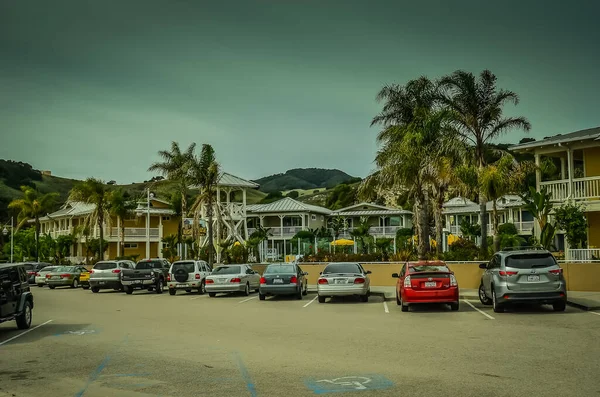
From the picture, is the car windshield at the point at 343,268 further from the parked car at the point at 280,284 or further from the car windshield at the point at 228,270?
the car windshield at the point at 228,270

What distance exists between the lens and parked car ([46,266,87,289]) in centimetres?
3922

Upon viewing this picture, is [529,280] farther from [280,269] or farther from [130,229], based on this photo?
[130,229]

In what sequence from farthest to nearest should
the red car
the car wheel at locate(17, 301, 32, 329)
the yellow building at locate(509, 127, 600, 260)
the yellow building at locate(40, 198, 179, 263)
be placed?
the yellow building at locate(40, 198, 179, 263), the yellow building at locate(509, 127, 600, 260), the red car, the car wheel at locate(17, 301, 32, 329)

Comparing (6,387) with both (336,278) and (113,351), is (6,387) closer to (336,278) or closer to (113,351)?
(113,351)

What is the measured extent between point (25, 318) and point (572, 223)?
21.3m

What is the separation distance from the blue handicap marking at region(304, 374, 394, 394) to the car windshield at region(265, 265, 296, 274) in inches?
654

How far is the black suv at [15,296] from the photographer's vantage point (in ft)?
49.0

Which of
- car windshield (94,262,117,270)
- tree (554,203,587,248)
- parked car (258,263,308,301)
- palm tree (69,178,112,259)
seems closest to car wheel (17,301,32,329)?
parked car (258,263,308,301)

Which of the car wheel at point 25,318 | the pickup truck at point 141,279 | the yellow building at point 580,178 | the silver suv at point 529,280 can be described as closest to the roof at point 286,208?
the pickup truck at point 141,279

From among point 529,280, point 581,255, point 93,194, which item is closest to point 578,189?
point 581,255

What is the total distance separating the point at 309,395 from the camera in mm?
8008

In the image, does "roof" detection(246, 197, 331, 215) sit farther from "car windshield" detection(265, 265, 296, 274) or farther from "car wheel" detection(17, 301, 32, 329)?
"car wheel" detection(17, 301, 32, 329)

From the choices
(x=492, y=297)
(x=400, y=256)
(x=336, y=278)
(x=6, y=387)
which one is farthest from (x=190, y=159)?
(x=6, y=387)

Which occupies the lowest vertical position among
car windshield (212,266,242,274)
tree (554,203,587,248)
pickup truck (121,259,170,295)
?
pickup truck (121,259,170,295)
